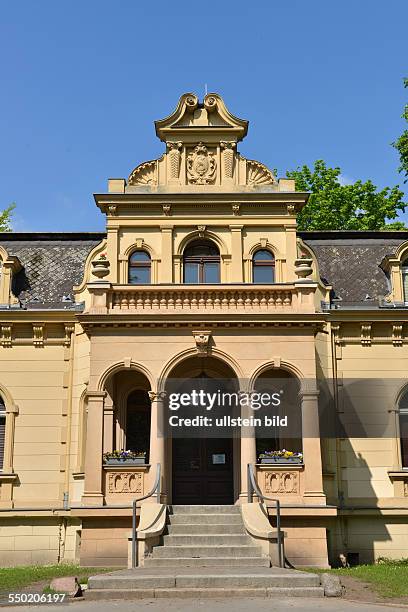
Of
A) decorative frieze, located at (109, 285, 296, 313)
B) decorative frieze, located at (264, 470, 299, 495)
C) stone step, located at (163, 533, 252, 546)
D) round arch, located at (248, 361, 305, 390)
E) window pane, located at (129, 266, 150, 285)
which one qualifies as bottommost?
stone step, located at (163, 533, 252, 546)

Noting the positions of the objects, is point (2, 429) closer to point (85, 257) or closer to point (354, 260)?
point (85, 257)

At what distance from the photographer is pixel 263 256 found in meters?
22.7

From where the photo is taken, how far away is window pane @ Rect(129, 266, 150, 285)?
22.5m

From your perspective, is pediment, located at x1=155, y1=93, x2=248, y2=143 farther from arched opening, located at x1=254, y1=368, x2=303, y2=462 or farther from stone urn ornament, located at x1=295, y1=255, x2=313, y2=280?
arched opening, located at x1=254, y1=368, x2=303, y2=462

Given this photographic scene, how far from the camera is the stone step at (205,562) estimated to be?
15.8 m

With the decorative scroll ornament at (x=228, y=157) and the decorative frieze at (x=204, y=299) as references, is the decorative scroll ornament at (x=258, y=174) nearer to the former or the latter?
the decorative scroll ornament at (x=228, y=157)

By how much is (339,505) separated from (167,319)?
22.8 ft

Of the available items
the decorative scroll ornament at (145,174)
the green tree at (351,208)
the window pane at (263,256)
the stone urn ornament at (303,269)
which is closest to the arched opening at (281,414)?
the stone urn ornament at (303,269)

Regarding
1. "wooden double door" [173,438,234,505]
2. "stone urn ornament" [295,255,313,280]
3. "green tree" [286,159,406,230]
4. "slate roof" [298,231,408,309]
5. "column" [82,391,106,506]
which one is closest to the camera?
"column" [82,391,106,506]

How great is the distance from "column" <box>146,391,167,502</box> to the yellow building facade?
0.04 metres

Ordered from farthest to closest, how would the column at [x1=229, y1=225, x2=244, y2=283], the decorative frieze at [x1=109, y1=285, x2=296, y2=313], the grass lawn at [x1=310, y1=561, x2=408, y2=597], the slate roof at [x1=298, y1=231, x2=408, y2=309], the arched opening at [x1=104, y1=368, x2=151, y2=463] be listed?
1. the slate roof at [x1=298, y1=231, x2=408, y2=309]
2. the column at [x1=229, y1=225, x2=244, y2=283]
3. the arched opening at [x1=104, y1=368, x2=151, y2=463]
4. the decorative frieze at [x1=109, y1=285, x2=296, y2=313]
5. the grass lawn at [x1=310, y1=561, x2=408, y2=597]

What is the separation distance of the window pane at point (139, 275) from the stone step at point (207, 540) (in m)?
7.92

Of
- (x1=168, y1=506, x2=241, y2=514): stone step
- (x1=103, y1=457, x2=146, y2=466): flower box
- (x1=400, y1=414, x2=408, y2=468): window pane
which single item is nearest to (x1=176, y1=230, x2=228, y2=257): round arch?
(x1=103, y1=457, x2=146, y2=466): flower box

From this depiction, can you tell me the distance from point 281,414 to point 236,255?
465 cm
